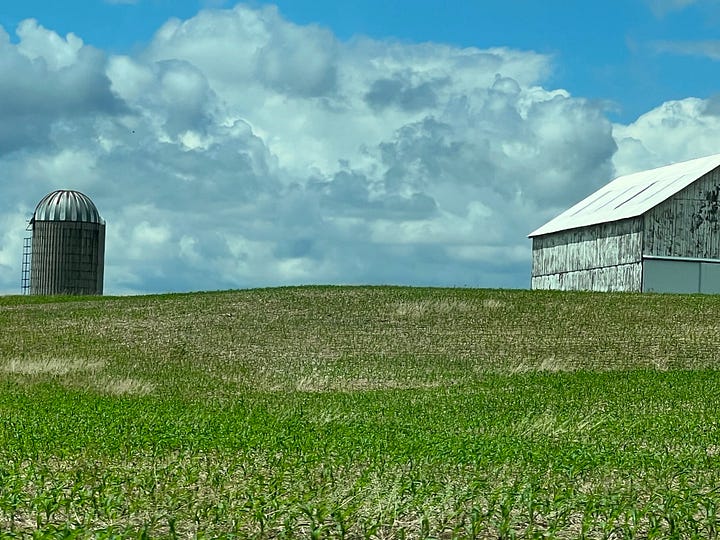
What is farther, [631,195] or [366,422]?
[631,195]

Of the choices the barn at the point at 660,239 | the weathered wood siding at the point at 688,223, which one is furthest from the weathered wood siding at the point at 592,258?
the weathered wood siding at the point at 688,223

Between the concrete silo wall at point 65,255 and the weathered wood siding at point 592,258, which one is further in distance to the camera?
the concrete silo wall at point 65,255

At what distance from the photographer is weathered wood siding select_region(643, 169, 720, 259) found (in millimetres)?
50844

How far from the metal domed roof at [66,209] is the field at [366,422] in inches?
661

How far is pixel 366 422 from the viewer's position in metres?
17.0

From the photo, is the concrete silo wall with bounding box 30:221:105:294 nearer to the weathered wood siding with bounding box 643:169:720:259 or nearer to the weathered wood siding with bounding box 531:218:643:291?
the weathered wood siding with bounding box 531:218:643:291

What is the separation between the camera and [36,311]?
46312 mm

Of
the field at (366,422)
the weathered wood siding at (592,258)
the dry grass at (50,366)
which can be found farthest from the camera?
the weathered wood siding at (592,258)

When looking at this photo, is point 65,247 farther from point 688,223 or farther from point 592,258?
point 688,223

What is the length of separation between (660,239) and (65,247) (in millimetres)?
31130

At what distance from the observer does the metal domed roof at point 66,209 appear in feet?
194

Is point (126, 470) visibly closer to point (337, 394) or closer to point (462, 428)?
point (462, 428)

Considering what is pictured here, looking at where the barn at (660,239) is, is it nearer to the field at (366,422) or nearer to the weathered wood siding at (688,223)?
the weathered wood siding at (688,223)

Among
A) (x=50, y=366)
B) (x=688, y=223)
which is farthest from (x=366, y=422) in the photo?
(x=688, y=223)
